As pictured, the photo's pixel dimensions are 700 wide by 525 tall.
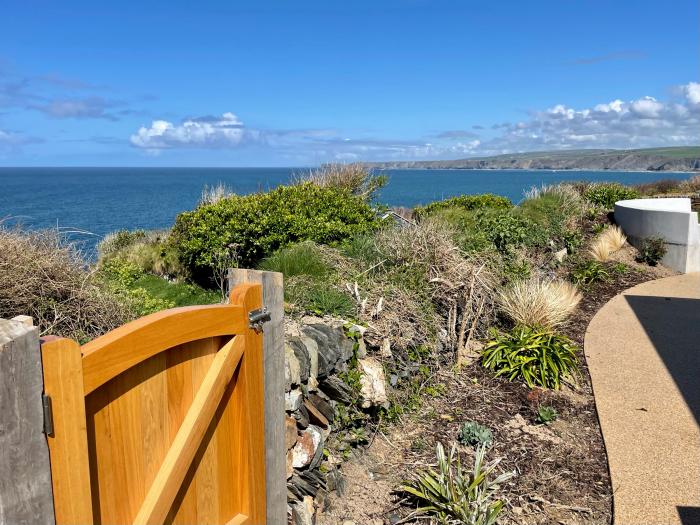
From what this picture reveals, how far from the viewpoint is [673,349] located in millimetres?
7609

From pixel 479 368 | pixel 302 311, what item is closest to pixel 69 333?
pixel 302 311

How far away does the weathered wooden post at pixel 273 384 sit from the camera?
279 cm

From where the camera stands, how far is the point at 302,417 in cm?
462

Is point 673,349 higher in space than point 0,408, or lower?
lower

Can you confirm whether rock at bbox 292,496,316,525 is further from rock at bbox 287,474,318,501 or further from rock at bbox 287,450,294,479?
rock at bbox 287,450,294,479

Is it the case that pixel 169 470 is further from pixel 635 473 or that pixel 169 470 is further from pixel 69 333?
pixel 635 473

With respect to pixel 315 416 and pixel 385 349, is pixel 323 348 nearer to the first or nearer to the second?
pixel 315 416

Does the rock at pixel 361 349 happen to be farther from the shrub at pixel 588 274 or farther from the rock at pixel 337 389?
the shrub at pixel 588 274

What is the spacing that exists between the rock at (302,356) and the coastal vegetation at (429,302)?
2.29 feet

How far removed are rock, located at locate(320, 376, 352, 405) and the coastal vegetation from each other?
4.4 inches

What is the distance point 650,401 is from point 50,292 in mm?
5889

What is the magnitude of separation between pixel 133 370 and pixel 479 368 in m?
5.52

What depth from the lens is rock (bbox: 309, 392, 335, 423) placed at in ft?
16.5

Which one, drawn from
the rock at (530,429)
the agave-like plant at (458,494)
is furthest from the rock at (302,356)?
the rock at (530,429)
